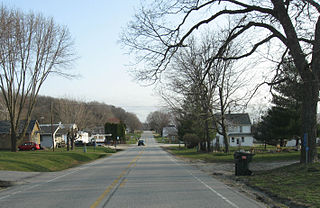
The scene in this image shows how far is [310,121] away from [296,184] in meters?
4.39

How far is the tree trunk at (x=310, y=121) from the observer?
1488 cm

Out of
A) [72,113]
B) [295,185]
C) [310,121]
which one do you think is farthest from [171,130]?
[295,185]

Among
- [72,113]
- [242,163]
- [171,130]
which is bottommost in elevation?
[171,130]

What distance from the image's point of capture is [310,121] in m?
15.0

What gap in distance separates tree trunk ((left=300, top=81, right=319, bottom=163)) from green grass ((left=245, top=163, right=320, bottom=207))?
2.17 feet

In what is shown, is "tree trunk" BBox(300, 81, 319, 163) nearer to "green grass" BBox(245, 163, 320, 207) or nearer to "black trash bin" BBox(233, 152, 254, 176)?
"green grass" BBox(245, 163, 320, 207)

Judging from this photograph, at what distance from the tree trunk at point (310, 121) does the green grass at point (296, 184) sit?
2.17 feet

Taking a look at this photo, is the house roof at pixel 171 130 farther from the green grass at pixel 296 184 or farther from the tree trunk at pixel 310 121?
the green grass at pixel 296 184

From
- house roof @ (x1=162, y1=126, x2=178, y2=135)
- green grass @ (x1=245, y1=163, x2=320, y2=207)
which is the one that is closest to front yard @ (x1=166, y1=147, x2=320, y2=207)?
green grass @ (x1=245, y1=163, x2=320, y2=207)

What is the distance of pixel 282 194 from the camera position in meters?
10.2

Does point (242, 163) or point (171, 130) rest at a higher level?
point (242, 163)

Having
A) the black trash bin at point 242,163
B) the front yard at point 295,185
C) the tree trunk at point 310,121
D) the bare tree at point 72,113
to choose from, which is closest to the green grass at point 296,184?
the front yard at point 295,185

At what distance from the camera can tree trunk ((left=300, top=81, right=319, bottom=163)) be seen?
1488cm

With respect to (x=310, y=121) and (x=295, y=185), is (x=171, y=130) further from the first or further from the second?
(x=295, y=185)
